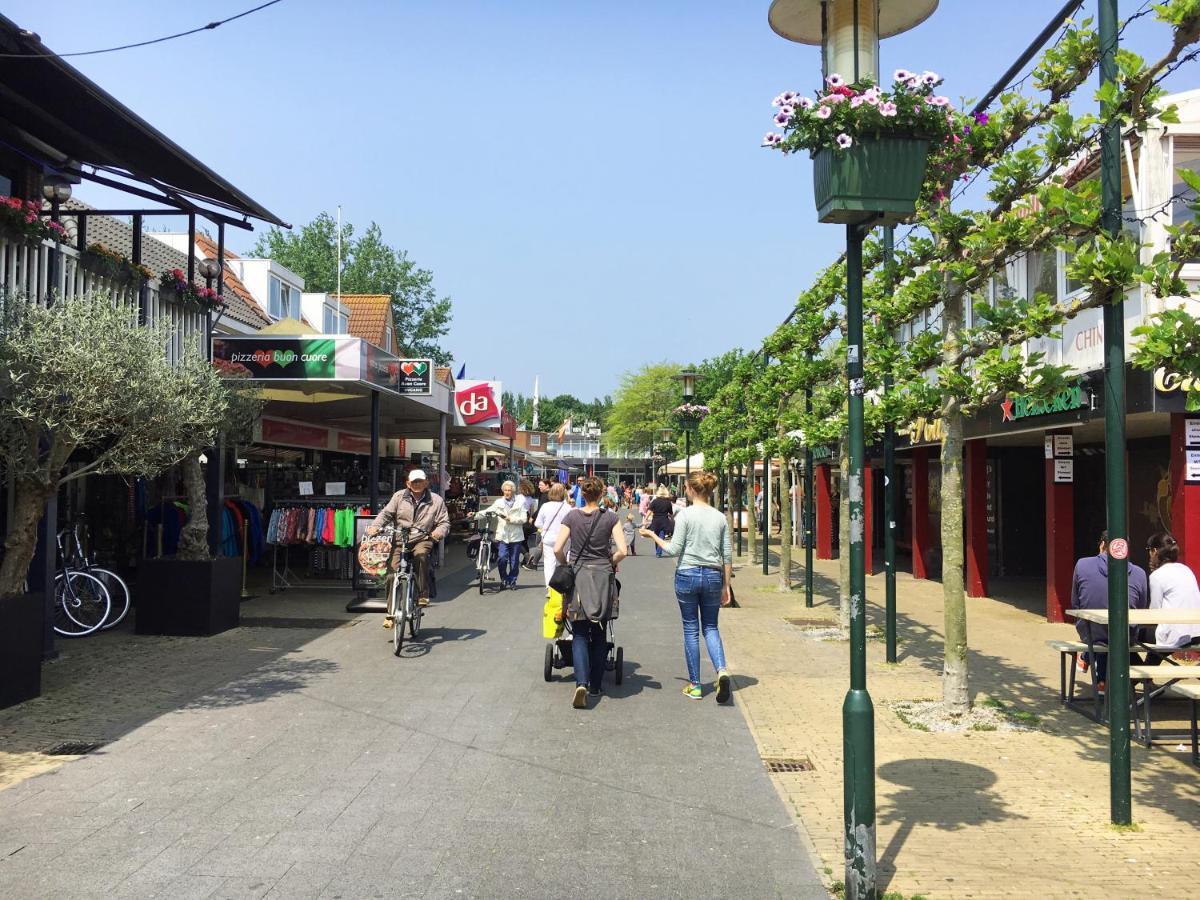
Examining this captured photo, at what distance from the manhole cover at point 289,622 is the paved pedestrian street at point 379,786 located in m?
1.96

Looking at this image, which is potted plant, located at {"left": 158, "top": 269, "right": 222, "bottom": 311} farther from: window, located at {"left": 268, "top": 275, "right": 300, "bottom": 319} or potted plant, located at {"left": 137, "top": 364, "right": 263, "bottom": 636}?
window, located at {"left": 268, "top": 275, "right": 300, "bottom": 319}

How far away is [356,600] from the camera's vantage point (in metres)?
13.4

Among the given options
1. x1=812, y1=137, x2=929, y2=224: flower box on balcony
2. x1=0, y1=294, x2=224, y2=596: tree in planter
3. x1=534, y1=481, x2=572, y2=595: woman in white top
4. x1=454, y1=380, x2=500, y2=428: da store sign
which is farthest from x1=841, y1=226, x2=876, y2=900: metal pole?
x1=454, y1=380, x2=500, y2=428: da store sign

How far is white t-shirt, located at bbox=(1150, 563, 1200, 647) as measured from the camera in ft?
25.0

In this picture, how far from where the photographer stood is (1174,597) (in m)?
7.75

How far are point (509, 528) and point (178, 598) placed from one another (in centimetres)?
585

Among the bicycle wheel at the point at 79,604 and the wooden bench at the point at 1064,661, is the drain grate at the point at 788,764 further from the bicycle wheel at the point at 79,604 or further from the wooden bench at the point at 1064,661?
the bicycle wheel at the point at 79,604

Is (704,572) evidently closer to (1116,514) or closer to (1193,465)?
(1116,514)

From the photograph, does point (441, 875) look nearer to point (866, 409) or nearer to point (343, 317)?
point (866, 409)

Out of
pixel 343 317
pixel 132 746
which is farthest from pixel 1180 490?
pixel 343 317

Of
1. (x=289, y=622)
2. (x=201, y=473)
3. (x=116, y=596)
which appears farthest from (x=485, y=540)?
(x=116, y=596)

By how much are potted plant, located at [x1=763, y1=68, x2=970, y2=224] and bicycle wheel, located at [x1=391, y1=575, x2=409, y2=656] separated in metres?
6.77

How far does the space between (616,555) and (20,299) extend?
5.02 m

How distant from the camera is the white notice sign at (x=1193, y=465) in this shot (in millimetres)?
9914
